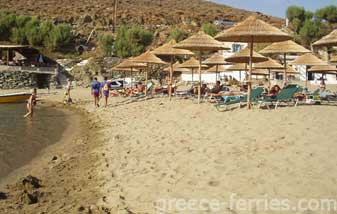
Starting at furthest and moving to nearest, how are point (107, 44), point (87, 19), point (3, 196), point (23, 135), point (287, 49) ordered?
point (87, 19), point (107, 44), point (287, 49), point (23, 135), point (3, 196)

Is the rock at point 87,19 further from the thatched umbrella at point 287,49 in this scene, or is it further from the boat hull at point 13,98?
the thatched umbrella at point 287,49

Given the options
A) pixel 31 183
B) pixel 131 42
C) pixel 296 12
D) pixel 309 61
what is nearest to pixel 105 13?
pixel 131 42

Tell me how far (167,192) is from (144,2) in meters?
95.0

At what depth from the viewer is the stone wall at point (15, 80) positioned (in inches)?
1350

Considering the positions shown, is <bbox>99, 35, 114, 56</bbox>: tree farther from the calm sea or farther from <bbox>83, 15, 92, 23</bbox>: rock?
the calm sea

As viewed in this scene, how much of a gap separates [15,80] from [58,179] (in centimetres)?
3071

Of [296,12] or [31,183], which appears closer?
[31,183]

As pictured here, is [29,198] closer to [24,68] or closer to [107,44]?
[24,68]

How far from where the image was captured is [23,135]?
11484mm

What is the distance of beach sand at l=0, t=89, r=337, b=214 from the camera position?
188 inches

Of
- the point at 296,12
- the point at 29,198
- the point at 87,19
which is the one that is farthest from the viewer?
the point at 87,19

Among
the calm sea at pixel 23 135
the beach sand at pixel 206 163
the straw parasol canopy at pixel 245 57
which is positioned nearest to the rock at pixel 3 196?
the beach sand at pixel 206 163

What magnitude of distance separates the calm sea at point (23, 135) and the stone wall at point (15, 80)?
59.1 feet

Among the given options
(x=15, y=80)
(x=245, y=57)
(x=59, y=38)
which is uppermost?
(x=59, y=38)
